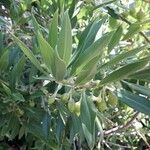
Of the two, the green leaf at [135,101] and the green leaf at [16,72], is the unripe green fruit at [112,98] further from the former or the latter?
the green leaf at [16,72]

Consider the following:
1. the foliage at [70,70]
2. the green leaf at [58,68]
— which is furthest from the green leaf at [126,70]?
the green leaf at [58,68]

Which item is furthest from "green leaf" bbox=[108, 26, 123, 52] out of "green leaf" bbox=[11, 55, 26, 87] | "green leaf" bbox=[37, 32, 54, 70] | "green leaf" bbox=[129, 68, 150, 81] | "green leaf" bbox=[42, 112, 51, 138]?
"green leaf" bbox=[42, 112, 51, 138]

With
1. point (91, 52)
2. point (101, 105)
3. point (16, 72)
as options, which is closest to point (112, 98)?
Result: point (101, 105)

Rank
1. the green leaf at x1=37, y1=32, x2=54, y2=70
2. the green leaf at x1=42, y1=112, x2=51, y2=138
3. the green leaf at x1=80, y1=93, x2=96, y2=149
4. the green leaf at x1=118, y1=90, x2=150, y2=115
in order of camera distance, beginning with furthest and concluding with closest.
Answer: the green leaf at x1=42, y1=112, x2=51, y2=138, the green leaf at x1=118, y1=90, x2=150, y2=115, the green leaf at x1=80, y1=93, x2=96, y2=149, the green leaf at x1=37, y1=32, x2=54, y2=70

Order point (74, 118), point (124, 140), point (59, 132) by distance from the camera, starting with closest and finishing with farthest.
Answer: point (74, 118) < point (59, 132) < point (124, 140)

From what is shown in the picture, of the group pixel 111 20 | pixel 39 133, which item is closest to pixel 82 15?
pixel 111 20

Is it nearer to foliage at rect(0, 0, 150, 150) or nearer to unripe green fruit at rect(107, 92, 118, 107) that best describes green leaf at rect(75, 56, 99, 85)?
foliage at rect(0, 0, 150, 150)

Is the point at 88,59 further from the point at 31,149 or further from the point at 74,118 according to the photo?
the point at 31,149
